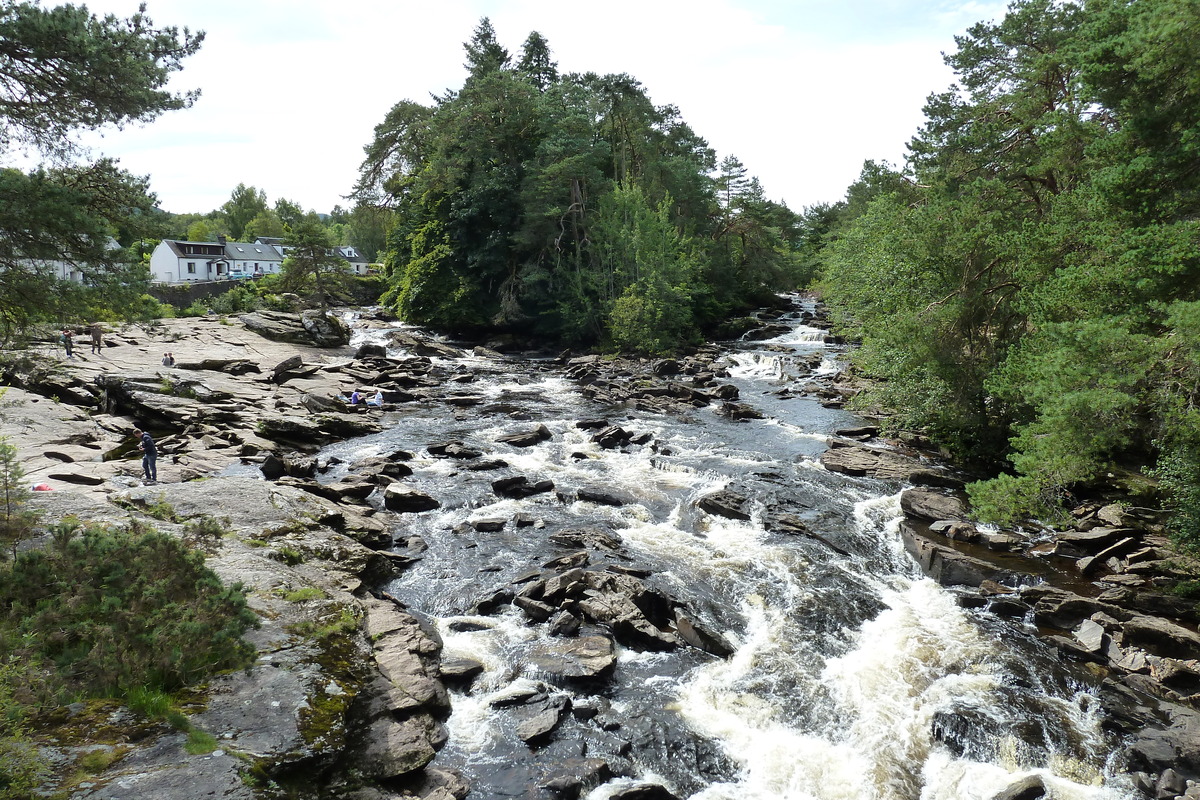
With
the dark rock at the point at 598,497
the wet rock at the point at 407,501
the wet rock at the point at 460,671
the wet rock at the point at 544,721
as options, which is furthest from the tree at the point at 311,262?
the wet rock at the point at 544,721

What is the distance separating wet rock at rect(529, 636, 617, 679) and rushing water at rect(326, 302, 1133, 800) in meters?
0.30

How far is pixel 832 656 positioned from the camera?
43.5ft

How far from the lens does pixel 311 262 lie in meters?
60.1

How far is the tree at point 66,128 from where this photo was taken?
419 inches

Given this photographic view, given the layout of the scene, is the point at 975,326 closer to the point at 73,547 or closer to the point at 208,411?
the point at 73,547

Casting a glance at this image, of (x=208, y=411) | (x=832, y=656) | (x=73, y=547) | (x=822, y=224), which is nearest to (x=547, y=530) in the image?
(x=832, y=656)

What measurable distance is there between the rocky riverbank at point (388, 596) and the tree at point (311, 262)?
2973cm

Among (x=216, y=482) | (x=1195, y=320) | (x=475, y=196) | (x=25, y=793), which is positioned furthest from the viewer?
(x=475, y=196)

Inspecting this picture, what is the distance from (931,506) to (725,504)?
6.41 meters

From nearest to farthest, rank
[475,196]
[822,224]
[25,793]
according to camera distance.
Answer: [25,793] < [475,196] < [822,224]

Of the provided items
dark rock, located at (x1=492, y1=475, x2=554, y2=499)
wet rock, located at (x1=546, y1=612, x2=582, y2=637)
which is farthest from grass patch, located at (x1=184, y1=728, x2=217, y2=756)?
dark rock, located at (x1=492, y1=475, x2=554, y2=499)

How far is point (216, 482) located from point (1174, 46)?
24900 mm

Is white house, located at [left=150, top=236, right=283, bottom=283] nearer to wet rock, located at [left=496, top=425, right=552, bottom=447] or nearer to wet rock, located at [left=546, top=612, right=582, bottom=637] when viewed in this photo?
wet rock, located at [left=496, top=425, right=552, bottom=447]

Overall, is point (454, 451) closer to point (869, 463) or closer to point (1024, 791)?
point (869, 463)
